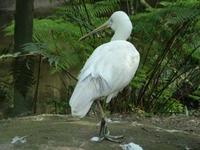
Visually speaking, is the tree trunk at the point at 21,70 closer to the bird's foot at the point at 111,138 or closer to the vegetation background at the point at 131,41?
the vegetation background at the point at 131,41

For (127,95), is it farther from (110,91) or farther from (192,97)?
(110,91)

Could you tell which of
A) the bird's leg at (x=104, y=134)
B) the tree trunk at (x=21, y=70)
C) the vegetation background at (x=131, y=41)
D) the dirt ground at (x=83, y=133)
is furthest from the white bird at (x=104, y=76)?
the tree trunk at (x=21, y=70)

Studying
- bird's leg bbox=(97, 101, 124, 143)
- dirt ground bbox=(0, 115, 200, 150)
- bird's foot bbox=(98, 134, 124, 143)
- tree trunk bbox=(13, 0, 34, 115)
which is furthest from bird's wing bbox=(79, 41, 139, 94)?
tree trunk bbox=(13, 0, 34, 115)

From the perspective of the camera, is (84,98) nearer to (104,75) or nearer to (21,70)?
(104,75)

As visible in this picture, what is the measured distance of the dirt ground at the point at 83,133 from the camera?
5.09m

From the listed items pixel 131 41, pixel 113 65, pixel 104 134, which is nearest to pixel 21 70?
pixel 131 41

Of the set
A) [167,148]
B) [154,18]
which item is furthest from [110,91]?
[154,18]

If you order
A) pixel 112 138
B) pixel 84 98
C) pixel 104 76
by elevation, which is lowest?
pixel 112 138

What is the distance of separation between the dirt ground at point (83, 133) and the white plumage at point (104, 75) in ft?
1.10

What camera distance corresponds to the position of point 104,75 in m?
4.93

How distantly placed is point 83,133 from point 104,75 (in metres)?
0.72

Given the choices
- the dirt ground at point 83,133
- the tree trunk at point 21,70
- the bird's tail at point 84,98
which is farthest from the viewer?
the tree trunk at point 21,70

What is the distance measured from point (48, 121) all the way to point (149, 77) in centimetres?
203

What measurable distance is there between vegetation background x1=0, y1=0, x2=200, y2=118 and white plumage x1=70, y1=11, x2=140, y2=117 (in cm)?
181
